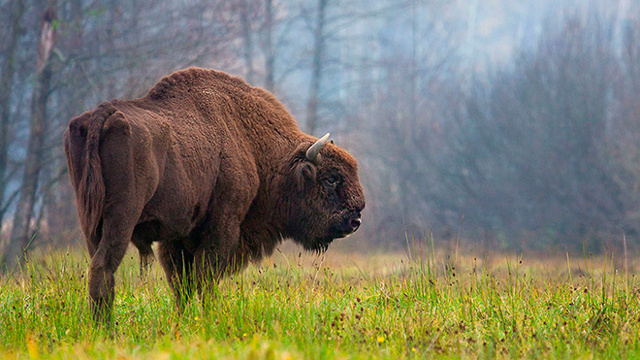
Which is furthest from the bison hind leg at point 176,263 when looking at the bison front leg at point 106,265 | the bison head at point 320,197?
the bison head at point 320,197

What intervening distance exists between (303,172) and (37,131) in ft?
24.8

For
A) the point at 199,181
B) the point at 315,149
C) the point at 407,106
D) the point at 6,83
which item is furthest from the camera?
the point at 407,106

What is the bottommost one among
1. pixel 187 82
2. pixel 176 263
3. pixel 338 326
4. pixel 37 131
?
pixel 338 326

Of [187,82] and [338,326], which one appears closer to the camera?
[338,326]

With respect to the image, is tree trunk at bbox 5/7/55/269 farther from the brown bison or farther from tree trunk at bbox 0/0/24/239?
the brown bison

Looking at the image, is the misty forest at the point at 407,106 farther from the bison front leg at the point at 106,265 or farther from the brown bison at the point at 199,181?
the bison front leg at the point at 106,265

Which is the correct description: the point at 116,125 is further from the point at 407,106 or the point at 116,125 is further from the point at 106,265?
the point at 407,106

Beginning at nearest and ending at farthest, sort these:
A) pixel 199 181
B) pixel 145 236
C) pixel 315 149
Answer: pixel 145 236 < pixel 199 181 < pixel 315 149

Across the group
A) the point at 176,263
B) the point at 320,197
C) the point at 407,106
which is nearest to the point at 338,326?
the point at 176,263

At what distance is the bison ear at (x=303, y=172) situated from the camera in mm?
6926

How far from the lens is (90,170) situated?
5188mm

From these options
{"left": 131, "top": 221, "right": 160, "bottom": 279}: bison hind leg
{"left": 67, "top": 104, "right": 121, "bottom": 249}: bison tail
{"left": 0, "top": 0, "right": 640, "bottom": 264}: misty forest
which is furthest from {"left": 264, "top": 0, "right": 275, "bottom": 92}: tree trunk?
{"left": 67, "top": 104, "right": 121, "bottom": 249}: bison tail

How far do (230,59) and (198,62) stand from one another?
2.36 meters

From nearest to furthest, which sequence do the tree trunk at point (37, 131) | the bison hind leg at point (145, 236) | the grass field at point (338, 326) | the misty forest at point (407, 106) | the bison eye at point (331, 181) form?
the grass field at point (338, 326) < the bison hind leg at point (145, 236) < the bison eye at point (331, 181) < the tree trunk at point (37, 131) < the misty forest at point (407, 106)
